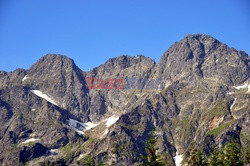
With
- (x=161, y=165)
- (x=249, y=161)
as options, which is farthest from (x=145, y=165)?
(x=249, y=161)

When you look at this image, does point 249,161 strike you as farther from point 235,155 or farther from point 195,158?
point 195,158

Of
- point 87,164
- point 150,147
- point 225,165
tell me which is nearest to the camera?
point 150,147

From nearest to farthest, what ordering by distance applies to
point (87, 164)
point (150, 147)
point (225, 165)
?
1. point (150, 147)
2. point (225, 165)
3. point (87, 164)

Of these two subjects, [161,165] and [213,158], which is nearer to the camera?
[161,165]

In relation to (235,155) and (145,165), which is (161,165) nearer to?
(145,165)

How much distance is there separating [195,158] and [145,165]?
88.9 ft

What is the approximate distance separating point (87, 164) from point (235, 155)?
45.5m

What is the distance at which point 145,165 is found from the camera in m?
89.7

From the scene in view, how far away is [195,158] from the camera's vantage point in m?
111

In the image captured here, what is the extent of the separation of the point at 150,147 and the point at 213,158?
1602 inches

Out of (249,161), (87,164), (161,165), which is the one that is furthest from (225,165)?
(87,164)

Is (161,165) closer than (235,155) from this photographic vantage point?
Yes

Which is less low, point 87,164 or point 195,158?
point 87,164

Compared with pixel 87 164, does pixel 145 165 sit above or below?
below
